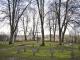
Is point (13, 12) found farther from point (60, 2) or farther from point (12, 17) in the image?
point (60, 2)

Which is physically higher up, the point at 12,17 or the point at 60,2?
A: the point at 60,2

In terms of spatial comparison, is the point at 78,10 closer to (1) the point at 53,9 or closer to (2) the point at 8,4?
(1) the point at 53,9

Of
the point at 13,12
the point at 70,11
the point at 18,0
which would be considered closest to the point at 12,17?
the point at 13,12

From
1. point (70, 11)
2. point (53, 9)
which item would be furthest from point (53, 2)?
point (70, 11)

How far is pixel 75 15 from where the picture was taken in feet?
123

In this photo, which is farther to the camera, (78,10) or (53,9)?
(53,9)

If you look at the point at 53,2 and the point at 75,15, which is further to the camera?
the point at 53,2

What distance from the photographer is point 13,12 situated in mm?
37531

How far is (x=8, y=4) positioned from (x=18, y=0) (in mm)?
2423

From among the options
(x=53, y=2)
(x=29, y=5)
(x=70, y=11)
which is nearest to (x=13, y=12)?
(x=29, y=5)

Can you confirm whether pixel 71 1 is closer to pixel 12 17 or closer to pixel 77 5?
pixel 77 5

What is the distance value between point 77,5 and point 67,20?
3.84m

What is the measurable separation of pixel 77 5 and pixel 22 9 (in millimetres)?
11483

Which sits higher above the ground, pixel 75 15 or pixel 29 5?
pixel 29 5
